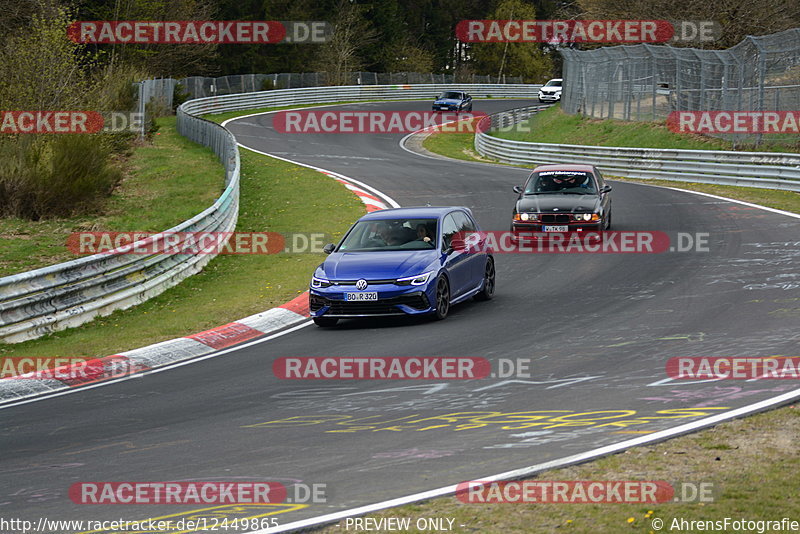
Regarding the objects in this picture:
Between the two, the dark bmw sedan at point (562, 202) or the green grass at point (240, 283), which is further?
the dark bmw sedan at point (562, 202)

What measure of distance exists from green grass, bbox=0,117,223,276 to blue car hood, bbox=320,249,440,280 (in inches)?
239

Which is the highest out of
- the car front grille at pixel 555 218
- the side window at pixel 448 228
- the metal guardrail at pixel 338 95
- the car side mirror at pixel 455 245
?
the metal guardrail at pixel 338 95

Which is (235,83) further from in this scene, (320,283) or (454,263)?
(320,283)

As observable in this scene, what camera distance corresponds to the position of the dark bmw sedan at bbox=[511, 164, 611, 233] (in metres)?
20.5

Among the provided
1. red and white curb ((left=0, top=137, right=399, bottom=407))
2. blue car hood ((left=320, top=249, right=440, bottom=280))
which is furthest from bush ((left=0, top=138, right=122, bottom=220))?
blue car hood ((left=320, top=249, right=440, bottom=280))

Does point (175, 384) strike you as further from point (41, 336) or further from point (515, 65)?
point (515, 65)

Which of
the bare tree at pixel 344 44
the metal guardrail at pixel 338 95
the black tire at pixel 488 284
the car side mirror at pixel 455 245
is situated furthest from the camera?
the bare tree at pixel 344 44

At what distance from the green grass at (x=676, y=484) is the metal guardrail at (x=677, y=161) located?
21.0 metres

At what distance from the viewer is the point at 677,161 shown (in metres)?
32.3

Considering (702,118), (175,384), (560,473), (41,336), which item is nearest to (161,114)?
(702,118)

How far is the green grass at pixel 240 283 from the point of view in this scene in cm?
1395

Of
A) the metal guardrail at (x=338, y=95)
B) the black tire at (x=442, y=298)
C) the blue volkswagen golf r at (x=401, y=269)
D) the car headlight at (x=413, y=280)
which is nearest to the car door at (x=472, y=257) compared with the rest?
the blue volkswagen golf r at (x=401, y=269)

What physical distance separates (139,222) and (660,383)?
15972 mm

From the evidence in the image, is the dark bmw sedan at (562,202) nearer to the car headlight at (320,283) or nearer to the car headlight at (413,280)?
the car headlight at (413,280)
